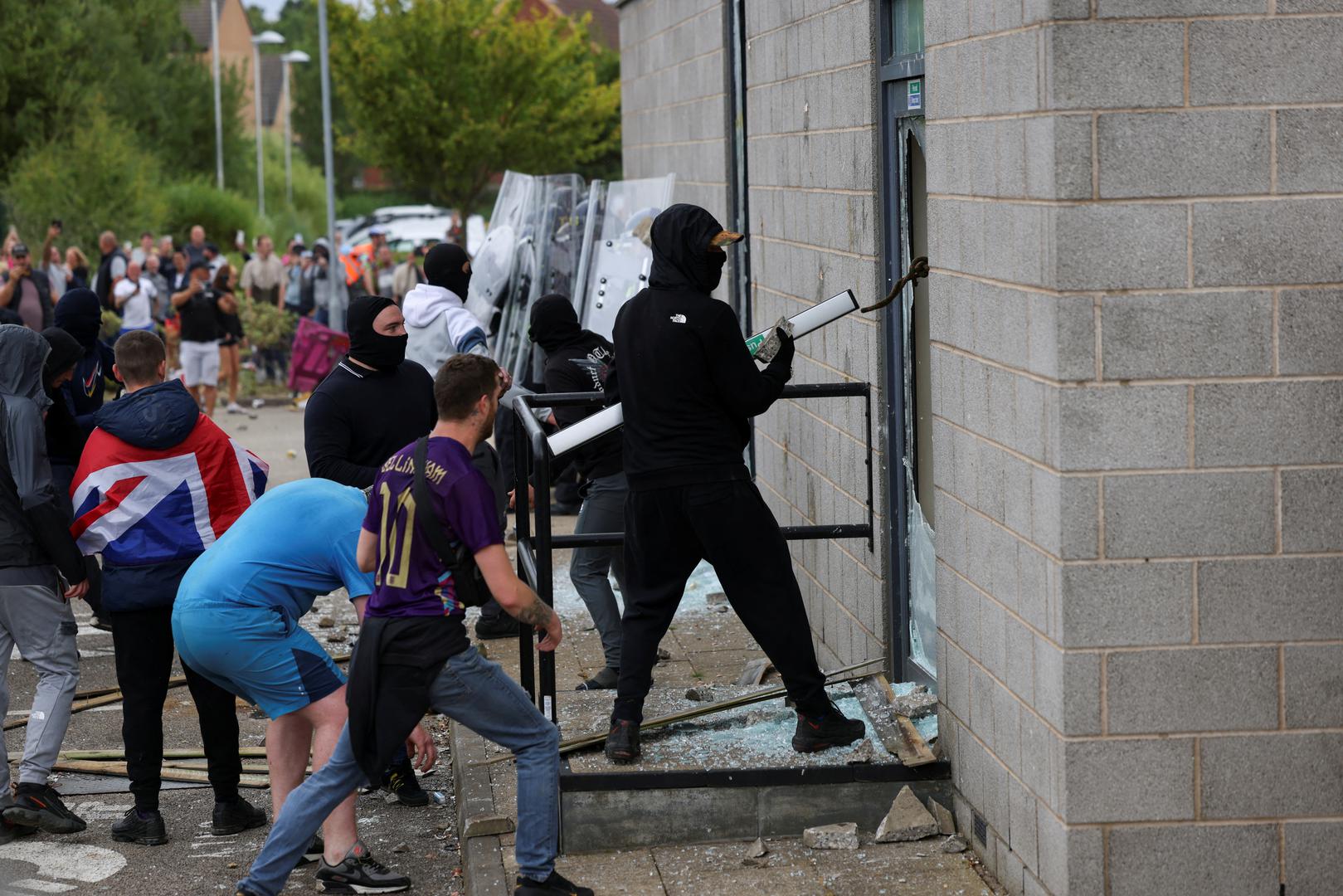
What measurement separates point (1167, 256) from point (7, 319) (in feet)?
23.4

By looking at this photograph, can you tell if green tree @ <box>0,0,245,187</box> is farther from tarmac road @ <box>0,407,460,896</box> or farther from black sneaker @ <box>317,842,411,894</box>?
black sneaker @ <box>317,842,411,894</box>

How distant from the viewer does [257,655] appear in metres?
5.19

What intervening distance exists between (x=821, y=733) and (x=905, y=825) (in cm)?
42

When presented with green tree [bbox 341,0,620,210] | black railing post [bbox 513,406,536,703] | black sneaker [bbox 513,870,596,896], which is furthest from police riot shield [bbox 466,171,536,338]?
green tree [bbox 341,0,620,210]

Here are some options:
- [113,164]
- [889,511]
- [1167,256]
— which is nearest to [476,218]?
[113,164]

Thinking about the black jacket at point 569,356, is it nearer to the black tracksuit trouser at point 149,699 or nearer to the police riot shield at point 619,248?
the black tracksuit trouser at point 149,699

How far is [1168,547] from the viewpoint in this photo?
4.17m

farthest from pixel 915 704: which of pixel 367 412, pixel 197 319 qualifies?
pixel 197 319

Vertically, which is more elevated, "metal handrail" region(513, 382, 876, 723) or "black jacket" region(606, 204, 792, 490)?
"black jacket" region(606, 204, 792, 490)

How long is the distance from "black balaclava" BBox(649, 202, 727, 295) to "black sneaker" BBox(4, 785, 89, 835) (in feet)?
9.98

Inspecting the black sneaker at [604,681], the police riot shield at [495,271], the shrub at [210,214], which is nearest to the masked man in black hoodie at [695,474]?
the black sneaker at [604,681]

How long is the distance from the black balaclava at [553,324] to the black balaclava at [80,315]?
6.82 ft

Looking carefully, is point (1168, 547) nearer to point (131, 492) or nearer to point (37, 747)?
point (131, 492)

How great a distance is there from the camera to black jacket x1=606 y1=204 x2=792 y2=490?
5.18 metres
